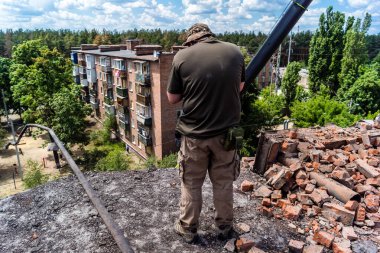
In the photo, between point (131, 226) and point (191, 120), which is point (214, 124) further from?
point (131, 226)

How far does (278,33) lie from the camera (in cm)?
501

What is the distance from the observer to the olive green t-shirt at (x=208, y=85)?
2.59 metres

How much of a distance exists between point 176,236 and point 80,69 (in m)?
34.2

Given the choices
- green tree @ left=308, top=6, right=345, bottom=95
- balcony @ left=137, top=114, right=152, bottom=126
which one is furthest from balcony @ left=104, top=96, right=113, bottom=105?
green tree @ left=308, top=6, right=345, bottom=95

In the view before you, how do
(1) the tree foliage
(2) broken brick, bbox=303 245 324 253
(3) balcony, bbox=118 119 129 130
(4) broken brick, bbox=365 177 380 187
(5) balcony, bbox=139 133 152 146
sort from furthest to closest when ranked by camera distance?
(3) balcony, bbox=118 119 129 130 < (5) balcony, bbox=139 133 152 146 < (1) the tree foliage < (4) broken brick, bbox=365 177 380 187 < (2) broken brick, bbox=303 245 324 253

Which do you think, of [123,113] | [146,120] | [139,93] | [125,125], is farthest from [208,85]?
[125,125]

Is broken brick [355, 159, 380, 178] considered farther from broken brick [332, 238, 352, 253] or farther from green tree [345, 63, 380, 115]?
green tree [345, 63, 380, 115]

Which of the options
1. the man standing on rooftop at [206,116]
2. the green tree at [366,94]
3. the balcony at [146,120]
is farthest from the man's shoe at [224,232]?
the green tree at [366,94]

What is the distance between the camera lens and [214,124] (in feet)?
8.96

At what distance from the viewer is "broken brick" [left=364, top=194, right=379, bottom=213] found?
354 cm

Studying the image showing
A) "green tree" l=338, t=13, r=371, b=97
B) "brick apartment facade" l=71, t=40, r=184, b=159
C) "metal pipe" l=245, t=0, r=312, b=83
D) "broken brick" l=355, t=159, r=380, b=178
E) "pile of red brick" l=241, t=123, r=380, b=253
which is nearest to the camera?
"pile of red brick" l=241, t=123, r=380, b=253

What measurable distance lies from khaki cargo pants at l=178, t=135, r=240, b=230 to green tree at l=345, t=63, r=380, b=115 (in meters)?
21.7

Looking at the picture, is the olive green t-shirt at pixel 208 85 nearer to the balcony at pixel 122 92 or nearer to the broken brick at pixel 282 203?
the broken brick at pixel 282 203

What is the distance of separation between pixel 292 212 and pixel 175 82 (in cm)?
221
